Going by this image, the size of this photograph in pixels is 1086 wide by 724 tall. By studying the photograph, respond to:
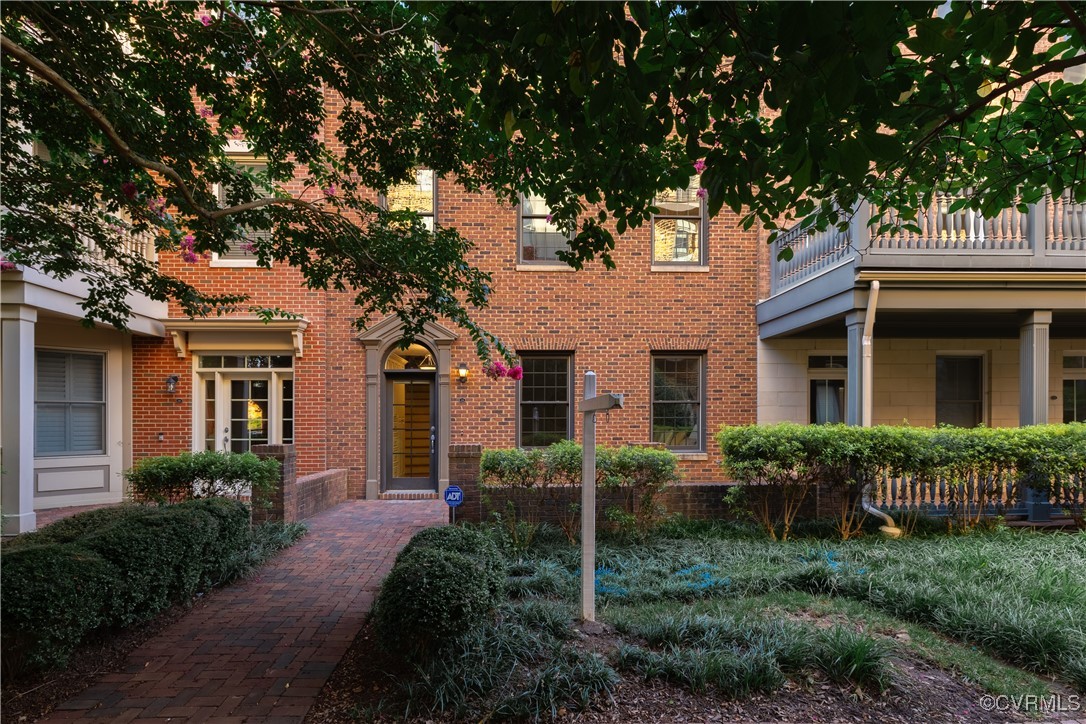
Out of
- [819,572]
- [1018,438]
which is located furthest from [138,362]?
[1018,438]

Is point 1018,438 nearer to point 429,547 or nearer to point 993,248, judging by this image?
point 993,248

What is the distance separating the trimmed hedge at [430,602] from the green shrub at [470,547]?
145 mm

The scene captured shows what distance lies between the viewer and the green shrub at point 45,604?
3.30 meters

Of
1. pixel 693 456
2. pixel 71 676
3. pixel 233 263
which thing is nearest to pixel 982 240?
pixel 693 456

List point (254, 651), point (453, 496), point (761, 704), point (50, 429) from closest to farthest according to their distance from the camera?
point (761, 704)
point (254, 651)
point (453, 496)
point (50, 429)

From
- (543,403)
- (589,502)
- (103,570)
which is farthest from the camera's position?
(543,403)

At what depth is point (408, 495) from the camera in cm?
1066

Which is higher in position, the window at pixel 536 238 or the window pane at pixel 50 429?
the window at pixel 536 238

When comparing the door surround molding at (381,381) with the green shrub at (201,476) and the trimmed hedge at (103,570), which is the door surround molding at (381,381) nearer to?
the green shrub at (201,476)

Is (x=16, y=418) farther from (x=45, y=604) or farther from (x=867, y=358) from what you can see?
(x=867, y=358)

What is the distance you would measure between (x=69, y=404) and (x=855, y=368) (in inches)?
511

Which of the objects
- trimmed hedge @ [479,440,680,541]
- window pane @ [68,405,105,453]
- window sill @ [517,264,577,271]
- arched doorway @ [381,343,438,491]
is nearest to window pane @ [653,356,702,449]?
window sill @ [517,264,577,271]

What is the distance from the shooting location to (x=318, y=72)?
5379 millimetres

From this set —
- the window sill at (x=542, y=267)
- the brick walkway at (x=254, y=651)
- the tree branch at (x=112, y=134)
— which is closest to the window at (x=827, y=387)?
the window sill at (x=542, y=267)
